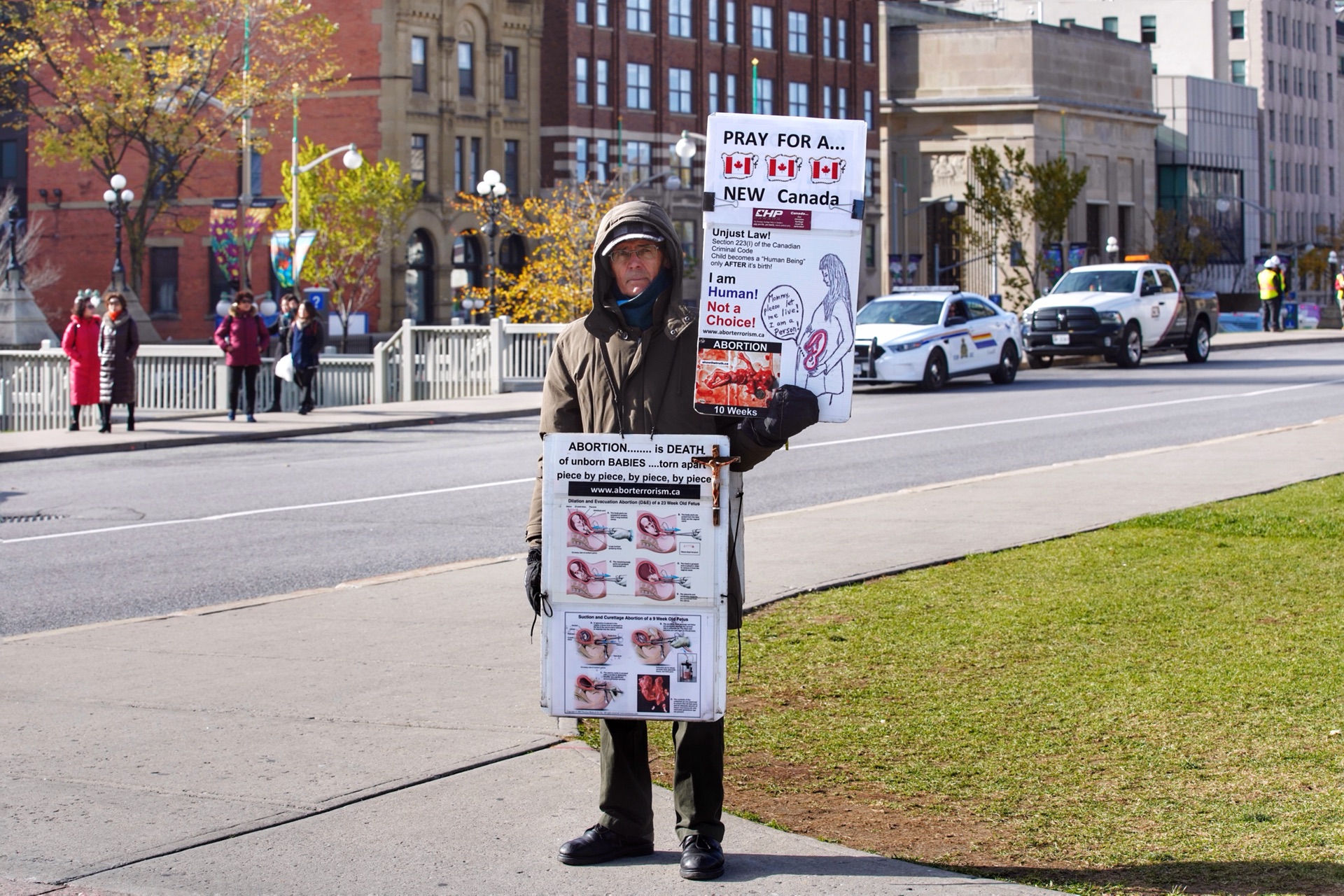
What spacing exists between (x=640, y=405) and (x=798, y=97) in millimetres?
75595

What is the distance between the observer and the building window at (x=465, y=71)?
6556 cm

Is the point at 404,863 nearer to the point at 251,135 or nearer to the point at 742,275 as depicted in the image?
the point at 742,275

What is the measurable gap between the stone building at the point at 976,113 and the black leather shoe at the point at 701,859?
8740 centimetres

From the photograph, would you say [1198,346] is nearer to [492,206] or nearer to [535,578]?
[492,206]

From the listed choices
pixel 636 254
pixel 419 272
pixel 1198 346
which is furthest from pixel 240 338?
pixel 419 272

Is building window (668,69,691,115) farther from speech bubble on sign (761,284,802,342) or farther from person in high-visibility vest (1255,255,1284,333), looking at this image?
speech bubble on sign (761,284,802,342)

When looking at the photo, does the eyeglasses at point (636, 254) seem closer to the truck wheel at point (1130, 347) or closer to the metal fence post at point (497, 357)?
the metal fence post at point (497, 357)

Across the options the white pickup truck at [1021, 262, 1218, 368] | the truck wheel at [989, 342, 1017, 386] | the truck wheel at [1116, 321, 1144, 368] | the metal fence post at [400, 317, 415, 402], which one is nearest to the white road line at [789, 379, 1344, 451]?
the truck wheel at [989, 342, 1017, 386]

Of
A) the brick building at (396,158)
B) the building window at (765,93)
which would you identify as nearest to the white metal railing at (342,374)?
the brick building at (396,158)

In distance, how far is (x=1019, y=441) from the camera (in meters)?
20.3

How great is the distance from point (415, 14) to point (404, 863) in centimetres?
6099

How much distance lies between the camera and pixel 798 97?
259 feet

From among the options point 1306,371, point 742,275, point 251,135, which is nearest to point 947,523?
point 742,275

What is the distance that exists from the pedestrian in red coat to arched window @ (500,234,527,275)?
42.0m
